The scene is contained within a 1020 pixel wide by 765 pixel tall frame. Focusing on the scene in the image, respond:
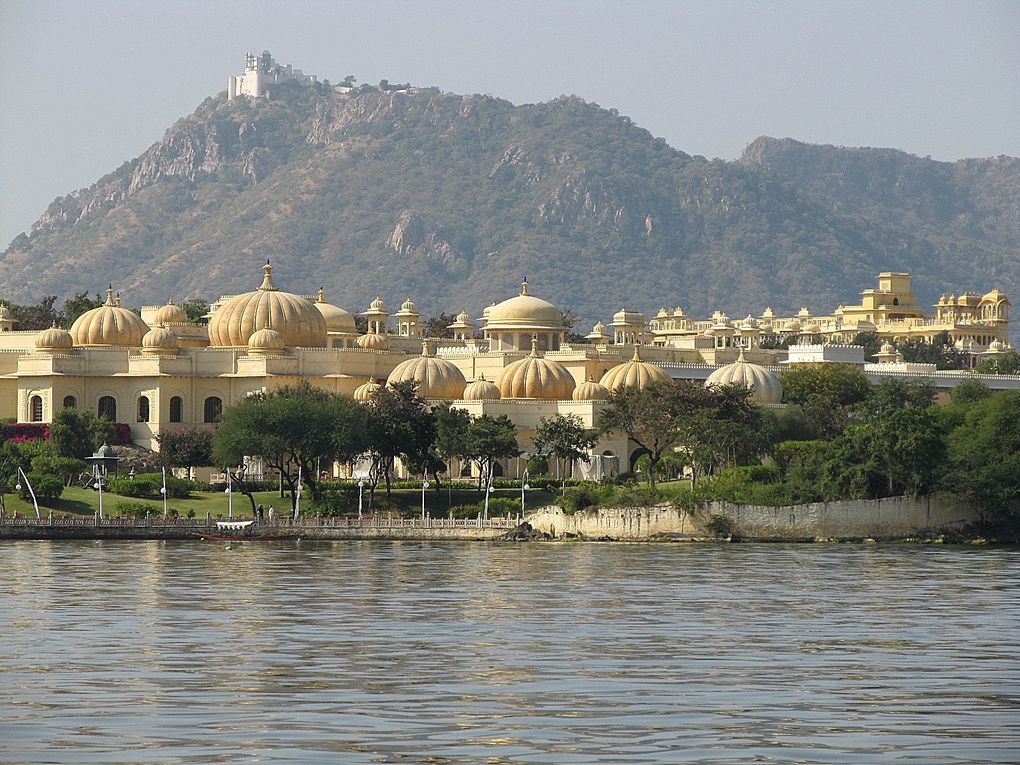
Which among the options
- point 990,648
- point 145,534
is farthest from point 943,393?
point 990,648

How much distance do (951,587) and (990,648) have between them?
12.7 m

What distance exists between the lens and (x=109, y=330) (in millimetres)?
93312

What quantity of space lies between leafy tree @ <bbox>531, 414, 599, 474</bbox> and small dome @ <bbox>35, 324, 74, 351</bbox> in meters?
20.3

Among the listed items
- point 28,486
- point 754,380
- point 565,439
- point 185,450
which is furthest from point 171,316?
point 28,486

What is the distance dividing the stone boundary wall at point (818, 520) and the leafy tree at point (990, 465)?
96 centimetres

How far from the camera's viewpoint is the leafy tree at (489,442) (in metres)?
76.5

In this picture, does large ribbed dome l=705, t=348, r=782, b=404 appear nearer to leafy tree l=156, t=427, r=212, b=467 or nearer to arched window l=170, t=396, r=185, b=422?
leafy tree l=156, t=427, r=212, b=467

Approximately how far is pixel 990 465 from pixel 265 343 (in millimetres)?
32372

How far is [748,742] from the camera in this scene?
27.0m

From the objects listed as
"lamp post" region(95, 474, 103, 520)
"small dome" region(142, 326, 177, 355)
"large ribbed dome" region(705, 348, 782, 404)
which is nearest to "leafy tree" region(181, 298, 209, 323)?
"small dome" region(142, 326, 177, 355)

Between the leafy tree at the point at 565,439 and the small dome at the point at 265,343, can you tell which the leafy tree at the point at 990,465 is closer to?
the leafy tree at the point at 565,439

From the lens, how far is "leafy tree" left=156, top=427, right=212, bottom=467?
80062 mm

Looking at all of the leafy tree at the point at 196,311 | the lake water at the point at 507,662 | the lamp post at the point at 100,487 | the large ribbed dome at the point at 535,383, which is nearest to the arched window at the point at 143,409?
the large ribbed dome at the point at 535,383

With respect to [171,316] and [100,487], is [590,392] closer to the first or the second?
[100,487]
